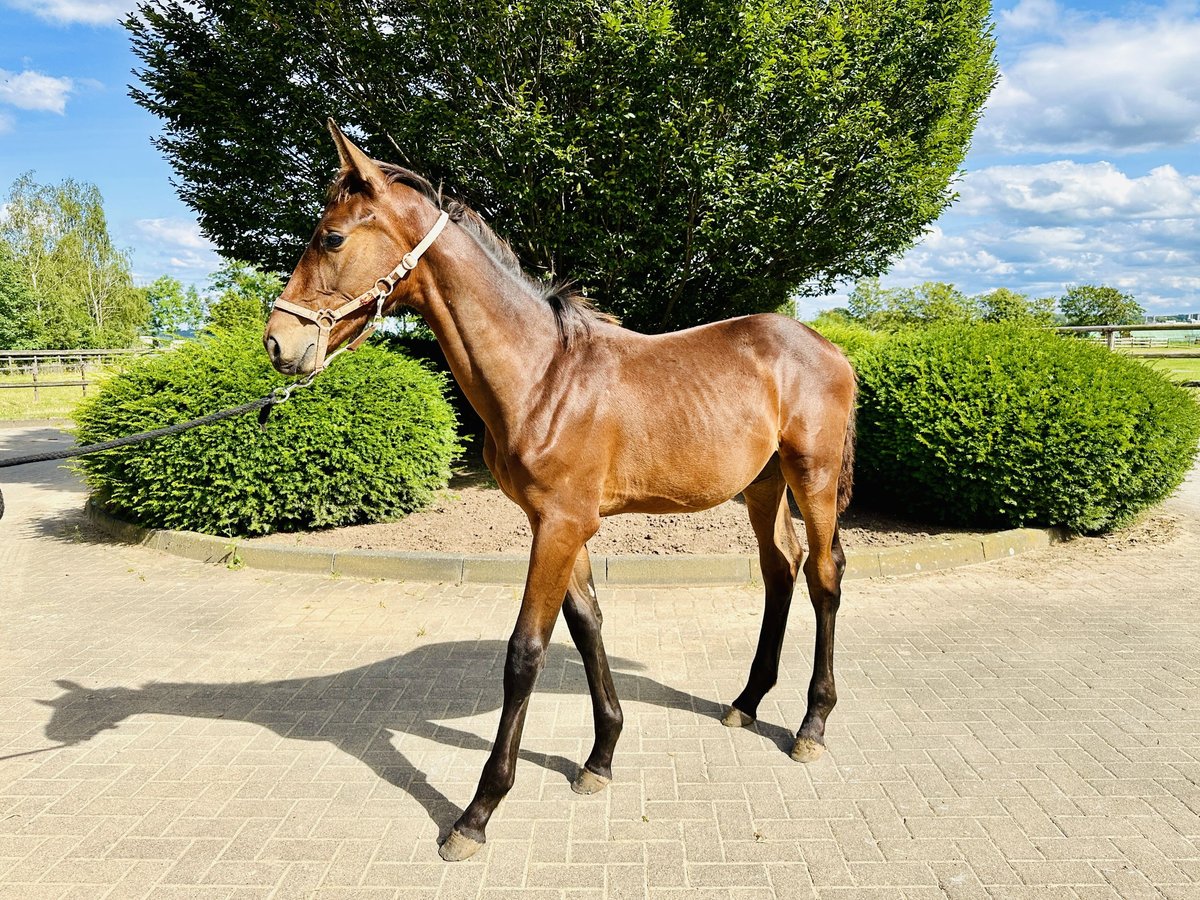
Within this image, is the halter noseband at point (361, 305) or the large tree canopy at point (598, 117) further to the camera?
the large tree canopy at point (598, 117)

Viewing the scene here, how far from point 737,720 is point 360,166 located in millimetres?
3069

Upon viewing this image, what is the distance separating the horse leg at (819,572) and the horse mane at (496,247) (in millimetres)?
1196

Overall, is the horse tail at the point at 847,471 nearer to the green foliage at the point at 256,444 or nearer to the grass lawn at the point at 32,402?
the green foliage at the point at 256,444

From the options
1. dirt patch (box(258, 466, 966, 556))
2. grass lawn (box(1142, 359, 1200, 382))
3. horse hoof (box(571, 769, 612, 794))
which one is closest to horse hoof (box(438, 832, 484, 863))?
horse hoof (box(571, 769, 612, 794))

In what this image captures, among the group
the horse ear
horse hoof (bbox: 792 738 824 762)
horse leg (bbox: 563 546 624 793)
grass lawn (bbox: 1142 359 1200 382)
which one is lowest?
horse hoof (bbox: 792 738 824 762)

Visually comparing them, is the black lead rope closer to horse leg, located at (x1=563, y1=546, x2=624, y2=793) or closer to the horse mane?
the horse mane

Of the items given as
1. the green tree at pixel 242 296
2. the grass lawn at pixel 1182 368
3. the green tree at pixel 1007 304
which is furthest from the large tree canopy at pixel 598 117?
the green tree at pixel 1007 304

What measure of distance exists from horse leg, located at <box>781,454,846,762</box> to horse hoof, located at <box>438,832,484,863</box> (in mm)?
1539

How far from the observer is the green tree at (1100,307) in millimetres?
54094

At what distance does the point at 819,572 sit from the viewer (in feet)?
12.0

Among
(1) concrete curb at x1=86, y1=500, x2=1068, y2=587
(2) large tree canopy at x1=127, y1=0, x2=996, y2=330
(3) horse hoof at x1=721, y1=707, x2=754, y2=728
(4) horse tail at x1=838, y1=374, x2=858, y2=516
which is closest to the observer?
(3) horse hoof at x1=721, y1=707, x2=754, y2=728

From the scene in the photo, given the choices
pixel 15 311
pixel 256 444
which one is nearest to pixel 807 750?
pixel 256 444

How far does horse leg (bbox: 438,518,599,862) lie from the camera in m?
2.86

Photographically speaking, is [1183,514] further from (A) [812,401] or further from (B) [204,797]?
(B) [204,797]
